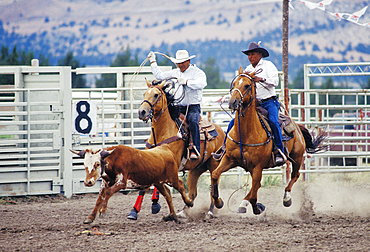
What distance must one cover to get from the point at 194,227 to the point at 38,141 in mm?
4554

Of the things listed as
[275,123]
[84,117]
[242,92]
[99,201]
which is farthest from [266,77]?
[84,117]

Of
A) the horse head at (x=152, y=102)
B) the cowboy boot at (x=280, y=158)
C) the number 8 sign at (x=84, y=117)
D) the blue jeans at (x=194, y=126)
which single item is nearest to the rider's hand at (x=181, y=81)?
the horse head at (x=152, y=102)

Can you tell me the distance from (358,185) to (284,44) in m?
4.82

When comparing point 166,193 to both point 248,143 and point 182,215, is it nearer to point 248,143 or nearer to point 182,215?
point 182,215

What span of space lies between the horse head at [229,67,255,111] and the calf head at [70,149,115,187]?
1781 mm

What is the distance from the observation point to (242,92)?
5934 mm

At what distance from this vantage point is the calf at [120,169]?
5.18 meters

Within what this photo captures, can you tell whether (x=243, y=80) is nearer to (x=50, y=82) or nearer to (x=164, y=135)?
(x=164, y=135)

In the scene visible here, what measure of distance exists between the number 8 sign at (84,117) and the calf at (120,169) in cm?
384

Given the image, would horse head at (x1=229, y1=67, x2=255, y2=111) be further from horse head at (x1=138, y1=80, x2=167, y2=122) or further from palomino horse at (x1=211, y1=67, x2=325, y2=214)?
horse head at (x1=138, y1=80, x2=167, y2=122)

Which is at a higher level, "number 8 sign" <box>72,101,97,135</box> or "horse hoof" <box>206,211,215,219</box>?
"number 8 sign" <box>72,101,97,135</box>

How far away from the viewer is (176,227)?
19.4 feet

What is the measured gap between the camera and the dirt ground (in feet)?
15.8

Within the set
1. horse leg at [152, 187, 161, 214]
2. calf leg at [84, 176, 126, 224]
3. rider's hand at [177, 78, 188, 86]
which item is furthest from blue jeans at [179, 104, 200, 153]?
calf leg at [84, 176, 126, 224]
